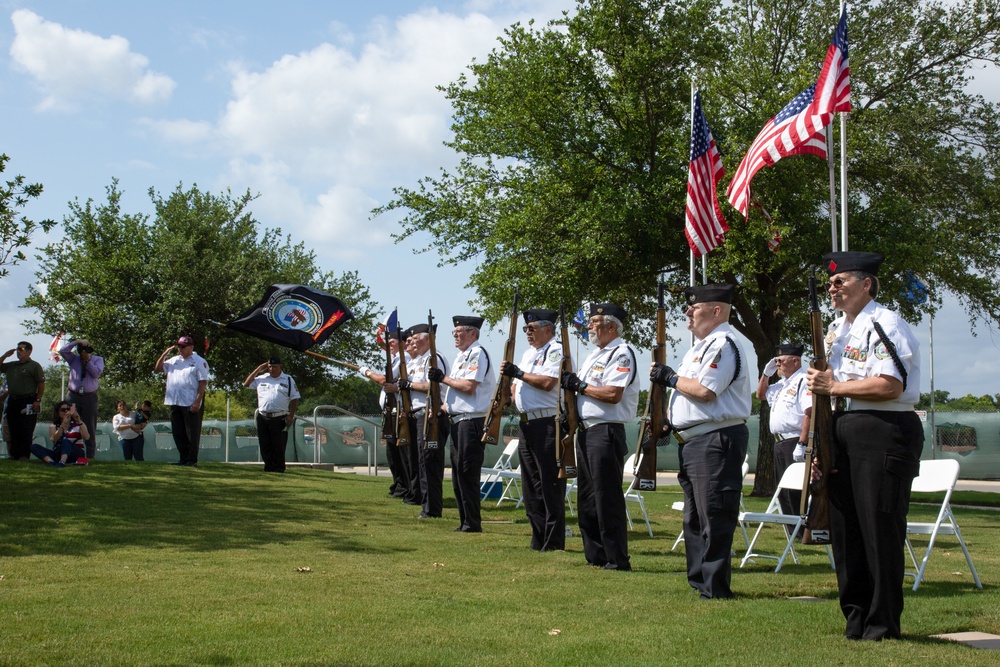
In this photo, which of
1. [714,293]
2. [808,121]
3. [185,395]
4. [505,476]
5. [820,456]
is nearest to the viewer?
[820,456]

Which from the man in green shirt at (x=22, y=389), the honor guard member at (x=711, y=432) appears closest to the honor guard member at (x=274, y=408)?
the man in green shirt at (x=22, y=389)

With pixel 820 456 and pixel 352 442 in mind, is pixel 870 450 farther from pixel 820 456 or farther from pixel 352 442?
pixel 352 442

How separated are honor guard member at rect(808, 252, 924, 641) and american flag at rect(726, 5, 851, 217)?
7.29 meters

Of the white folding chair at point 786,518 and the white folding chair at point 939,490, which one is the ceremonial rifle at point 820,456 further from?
the white folding chair at point 786,518

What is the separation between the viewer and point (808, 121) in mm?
13117

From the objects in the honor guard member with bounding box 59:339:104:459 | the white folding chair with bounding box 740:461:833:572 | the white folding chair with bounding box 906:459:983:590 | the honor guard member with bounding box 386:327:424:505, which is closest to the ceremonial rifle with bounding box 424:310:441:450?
the honor guard member with bounding box 386:327:424:505

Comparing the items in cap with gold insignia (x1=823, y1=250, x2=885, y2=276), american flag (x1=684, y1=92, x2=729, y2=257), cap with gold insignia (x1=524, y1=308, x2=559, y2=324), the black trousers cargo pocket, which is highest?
american flag (x1=684, y1=92, x2=729, y2=257)

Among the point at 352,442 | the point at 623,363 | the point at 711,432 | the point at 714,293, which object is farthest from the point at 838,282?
the point at 352,442

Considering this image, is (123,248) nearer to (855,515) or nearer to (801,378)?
(801,378)

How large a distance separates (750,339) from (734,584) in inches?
519

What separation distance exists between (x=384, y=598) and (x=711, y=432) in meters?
2.42

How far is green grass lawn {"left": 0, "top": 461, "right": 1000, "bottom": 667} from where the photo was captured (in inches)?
215

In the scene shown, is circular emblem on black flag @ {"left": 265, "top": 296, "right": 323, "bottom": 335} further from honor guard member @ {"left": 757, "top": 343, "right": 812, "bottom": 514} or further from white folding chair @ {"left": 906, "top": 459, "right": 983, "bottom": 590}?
white folding chair @ {"left": 906, "top": 459, "right": 983, "bottom": 590}

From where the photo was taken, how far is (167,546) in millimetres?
9297
